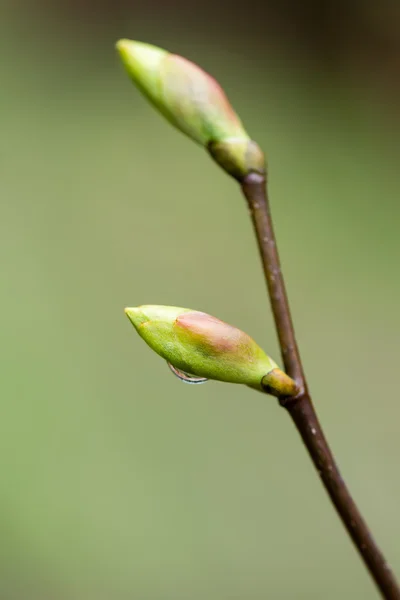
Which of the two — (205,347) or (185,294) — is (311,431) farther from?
(185,294)

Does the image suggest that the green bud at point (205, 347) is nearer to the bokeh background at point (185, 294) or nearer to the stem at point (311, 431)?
the stem at point (311, 431)

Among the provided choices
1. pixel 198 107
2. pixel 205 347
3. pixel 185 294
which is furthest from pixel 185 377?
pixel 185 294

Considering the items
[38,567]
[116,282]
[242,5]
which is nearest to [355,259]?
[116,282]

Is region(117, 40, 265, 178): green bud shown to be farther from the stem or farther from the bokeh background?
the bokeh background

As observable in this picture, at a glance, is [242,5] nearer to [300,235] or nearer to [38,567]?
[300,235]

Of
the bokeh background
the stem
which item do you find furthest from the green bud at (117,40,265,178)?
the bokeh background

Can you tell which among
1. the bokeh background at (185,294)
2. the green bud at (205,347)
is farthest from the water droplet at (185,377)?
the bokeh background at (185,294)

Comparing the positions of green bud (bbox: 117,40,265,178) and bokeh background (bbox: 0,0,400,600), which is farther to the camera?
bokeh background (bbox: 0,0,400,600)
